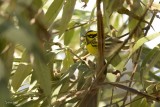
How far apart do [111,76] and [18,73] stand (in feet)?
0.87

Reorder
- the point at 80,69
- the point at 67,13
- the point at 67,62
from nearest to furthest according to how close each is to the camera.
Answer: the point at 67,13 < the point at 80,69 < the point at 67,62

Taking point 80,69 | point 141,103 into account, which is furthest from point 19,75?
point 141,103

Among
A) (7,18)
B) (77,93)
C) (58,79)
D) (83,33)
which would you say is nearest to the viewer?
(7,18)

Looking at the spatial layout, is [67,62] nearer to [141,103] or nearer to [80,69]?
[80,69]

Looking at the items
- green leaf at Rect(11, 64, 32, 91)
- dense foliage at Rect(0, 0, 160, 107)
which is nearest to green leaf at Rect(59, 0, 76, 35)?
dense foliage at Rect(0, 0, 160, 107)

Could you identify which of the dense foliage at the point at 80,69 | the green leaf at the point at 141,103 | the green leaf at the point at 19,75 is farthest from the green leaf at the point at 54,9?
the green leaf at the point at 141,103

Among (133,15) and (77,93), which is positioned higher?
(133,15)

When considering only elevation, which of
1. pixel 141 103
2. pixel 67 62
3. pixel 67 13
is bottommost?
pixel 141 103

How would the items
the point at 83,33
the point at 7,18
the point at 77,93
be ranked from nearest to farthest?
the point at 7,18, the point at 77,93, the point at 83,33

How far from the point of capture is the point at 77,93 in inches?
34.3

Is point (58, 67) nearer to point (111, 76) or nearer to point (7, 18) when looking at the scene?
point (111, 76)

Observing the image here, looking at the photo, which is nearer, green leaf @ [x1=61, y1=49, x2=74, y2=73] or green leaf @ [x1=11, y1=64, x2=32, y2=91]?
green leaf @ [x1=11, y1=64, x2=32, y2=91]

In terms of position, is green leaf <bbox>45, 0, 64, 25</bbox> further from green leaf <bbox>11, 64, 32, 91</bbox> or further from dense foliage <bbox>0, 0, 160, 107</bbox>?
green leaf <bbox>11, 64, 32, 91</bbox>

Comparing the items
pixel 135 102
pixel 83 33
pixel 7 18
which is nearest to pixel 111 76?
pixel 135 102
